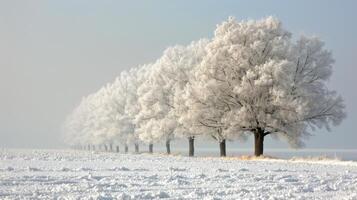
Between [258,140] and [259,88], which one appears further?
[258,140]

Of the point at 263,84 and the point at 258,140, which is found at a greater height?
the point at 263,84

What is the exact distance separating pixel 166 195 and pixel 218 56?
103 ft

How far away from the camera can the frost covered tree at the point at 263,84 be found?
1684 inches

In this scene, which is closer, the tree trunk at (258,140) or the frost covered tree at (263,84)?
the frost covered tree at (263,84)

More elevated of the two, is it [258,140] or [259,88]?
[259,88]

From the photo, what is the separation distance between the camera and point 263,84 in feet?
137

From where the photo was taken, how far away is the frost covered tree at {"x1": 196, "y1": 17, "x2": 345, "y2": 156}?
42.8m

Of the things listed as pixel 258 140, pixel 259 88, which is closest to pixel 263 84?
pixel 259 88

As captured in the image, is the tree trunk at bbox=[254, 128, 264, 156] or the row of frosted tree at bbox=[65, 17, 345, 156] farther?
the tree trunk at bbox=[254, 128, 264, 156]

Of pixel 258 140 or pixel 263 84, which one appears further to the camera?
pixel 258 140

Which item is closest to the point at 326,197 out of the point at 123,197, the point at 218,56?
the point at 123,197

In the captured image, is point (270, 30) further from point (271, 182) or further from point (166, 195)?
point (166, 195)

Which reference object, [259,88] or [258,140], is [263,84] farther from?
[258,140]

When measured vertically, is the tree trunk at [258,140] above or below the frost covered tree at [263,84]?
below
